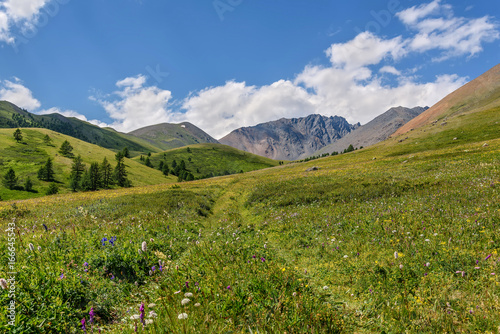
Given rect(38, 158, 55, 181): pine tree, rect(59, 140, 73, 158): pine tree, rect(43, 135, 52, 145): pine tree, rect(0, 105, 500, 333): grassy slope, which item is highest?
rect(43, 135, 52, 145): pine tree

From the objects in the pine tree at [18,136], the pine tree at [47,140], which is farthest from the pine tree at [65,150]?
the pine tree at [18,136]

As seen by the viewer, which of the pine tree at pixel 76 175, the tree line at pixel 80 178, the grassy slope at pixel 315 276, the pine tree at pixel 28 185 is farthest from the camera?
the pine tree at pixel 76 175

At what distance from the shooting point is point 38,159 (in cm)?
13400

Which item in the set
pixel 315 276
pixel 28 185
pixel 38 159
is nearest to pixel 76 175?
pixel 28 185

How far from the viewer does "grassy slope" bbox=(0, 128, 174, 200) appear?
11094 centimetres

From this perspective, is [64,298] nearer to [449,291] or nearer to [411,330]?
[411,330]

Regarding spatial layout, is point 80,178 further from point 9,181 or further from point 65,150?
point 65,150

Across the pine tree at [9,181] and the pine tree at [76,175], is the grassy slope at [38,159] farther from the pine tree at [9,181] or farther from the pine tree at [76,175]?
the pine tree at [76,175]

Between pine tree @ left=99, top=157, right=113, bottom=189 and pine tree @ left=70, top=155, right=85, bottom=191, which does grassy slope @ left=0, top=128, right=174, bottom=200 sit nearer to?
pine tree @ left=70, top=155, right=85, bottom=191

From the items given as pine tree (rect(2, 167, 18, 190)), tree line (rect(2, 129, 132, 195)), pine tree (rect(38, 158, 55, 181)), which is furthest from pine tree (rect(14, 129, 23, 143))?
pine tree (rect(2, 167, 18, 190))

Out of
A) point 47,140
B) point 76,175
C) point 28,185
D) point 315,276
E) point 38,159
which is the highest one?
point 47,140

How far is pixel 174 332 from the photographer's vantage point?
2994mm

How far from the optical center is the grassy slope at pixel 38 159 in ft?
364

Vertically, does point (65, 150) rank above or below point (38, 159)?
above
